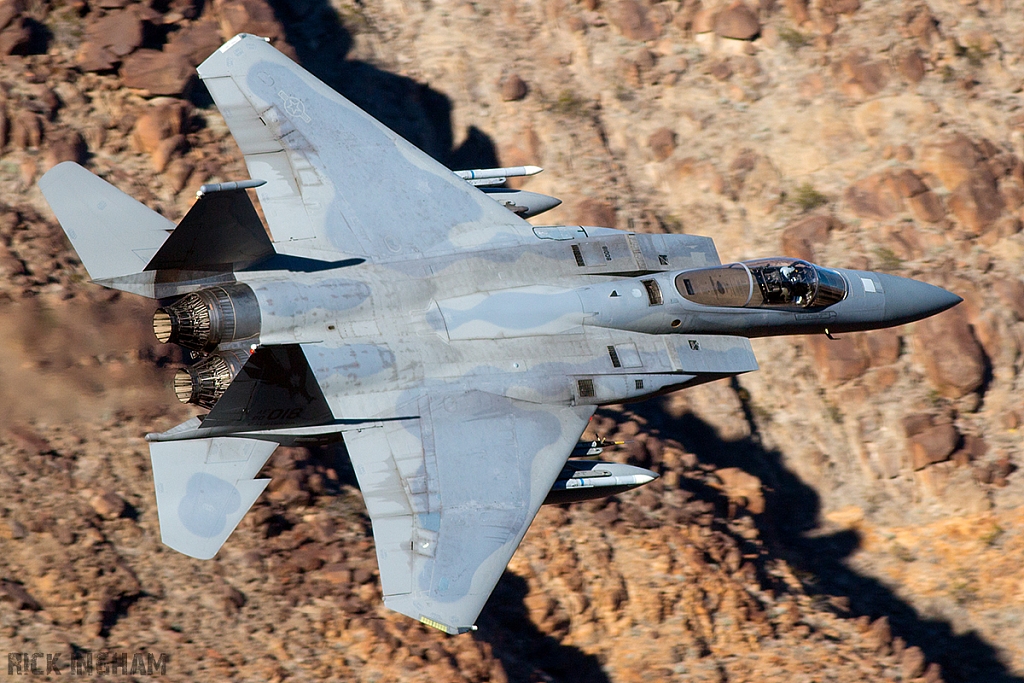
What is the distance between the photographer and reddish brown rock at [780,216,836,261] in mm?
21625

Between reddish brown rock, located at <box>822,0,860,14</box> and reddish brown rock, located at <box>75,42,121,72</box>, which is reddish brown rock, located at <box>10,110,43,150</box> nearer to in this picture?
reddish brown rock, located at <box>75,42,121,72</box>

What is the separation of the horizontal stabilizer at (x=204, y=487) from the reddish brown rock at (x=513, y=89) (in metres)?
11.6

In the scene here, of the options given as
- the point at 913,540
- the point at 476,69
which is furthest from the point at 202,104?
the point at 913,540

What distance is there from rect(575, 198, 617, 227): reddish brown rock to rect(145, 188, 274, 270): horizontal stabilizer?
9.21 meters

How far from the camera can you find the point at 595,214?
70.1 feet

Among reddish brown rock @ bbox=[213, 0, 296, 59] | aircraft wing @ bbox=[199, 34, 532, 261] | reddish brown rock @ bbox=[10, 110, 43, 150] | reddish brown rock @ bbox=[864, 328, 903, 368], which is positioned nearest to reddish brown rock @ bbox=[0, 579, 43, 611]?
aircraft wing @ bbox=[199, 34, 532, 261]

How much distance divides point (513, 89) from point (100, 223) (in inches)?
443

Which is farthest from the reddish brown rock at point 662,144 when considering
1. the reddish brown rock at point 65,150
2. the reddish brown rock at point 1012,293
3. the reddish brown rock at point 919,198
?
the reddish brown rock at point 65,150

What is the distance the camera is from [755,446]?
69.3 feet

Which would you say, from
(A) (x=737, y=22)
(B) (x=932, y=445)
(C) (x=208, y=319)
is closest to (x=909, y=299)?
(B) (x=932, y=445)

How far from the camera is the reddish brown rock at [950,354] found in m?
20.7

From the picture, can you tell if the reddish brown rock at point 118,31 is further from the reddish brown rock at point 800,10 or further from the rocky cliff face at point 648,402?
the reddish brown rock at point 800,10

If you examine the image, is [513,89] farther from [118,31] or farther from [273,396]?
[273,396]

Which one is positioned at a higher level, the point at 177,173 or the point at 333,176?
the point at 333,176
